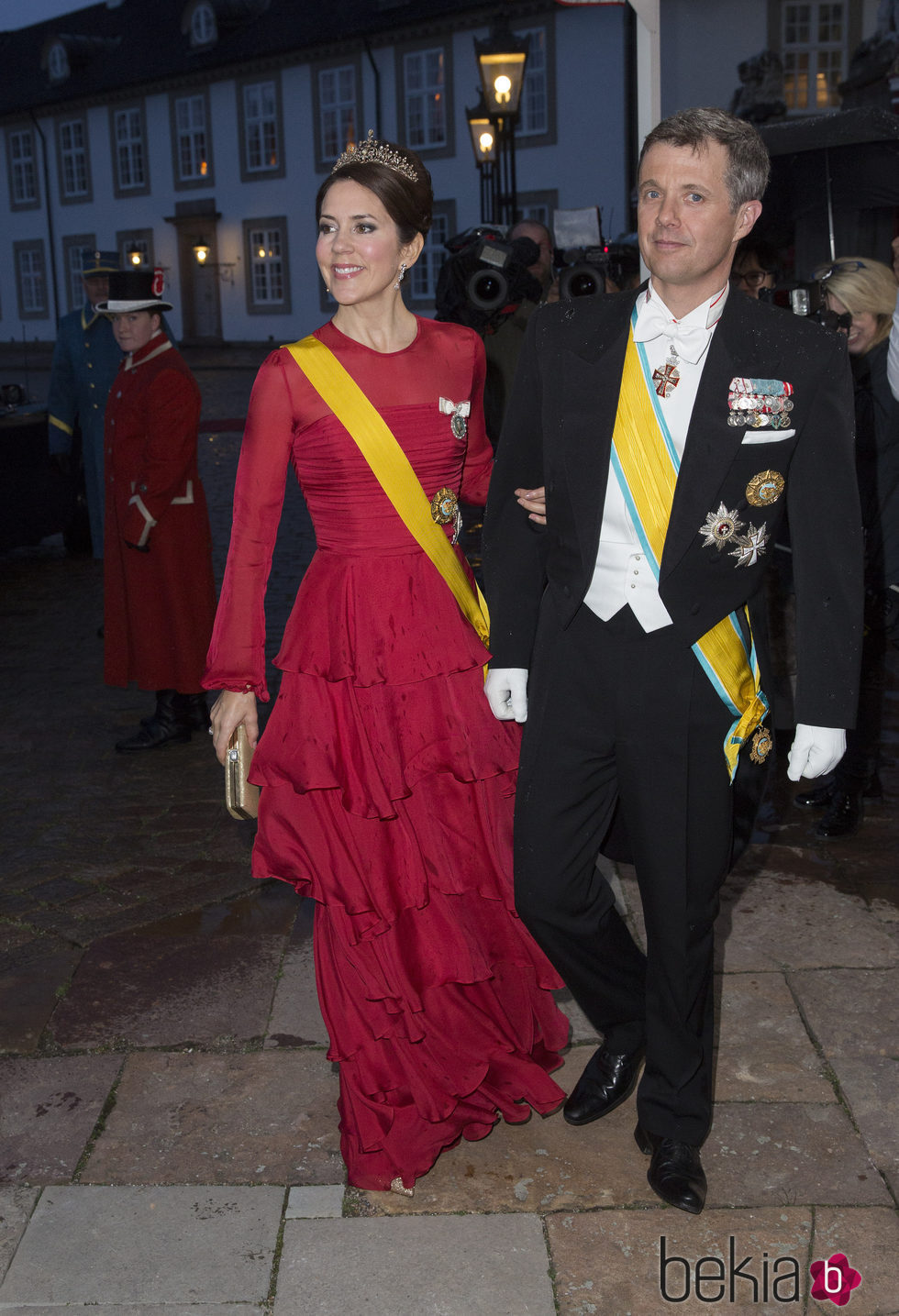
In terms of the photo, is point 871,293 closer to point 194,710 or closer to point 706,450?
point 706,450

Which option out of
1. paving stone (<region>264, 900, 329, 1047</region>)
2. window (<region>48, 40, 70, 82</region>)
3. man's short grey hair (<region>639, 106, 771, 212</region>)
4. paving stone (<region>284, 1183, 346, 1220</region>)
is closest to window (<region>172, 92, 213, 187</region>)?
window (<region>48, 40, 70, 82</region>)

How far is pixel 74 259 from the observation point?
41.9m

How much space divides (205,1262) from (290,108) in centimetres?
3606

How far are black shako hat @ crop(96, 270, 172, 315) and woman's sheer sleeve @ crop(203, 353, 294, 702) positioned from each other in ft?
10.5

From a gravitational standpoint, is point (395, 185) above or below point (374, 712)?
Answer: above

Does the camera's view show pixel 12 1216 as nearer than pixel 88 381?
Yes

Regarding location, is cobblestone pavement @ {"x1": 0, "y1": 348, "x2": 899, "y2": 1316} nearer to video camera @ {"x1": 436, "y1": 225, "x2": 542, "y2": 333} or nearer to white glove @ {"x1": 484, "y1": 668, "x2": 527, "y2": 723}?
white glove @ {"x1": 484, "y1": 668, "x2": 527, "y2": 723}

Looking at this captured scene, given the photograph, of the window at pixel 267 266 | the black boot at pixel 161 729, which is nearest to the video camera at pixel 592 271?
the black boot at pixel 161 729

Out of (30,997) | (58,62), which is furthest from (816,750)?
(58,62)

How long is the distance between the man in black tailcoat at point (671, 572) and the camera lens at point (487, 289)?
308 centimetres

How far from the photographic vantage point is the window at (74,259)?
4128 cm

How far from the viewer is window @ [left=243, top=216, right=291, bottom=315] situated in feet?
117

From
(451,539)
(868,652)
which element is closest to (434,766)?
(451,539)

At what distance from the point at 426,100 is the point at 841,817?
30931 mm
